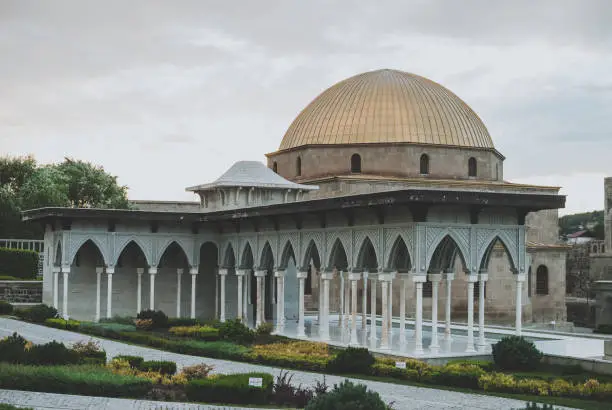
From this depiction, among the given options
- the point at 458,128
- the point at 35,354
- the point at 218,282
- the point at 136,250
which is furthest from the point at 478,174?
the point at 35,354

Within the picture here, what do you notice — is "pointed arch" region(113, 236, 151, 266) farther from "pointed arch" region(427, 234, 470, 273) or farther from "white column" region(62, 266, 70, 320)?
"pointed arch" region(427, 234, 470, 273)

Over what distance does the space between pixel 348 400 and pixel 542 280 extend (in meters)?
41.1

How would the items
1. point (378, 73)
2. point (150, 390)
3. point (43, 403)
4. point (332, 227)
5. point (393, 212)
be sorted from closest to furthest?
point (43, 403)
point (150, 390)
point (393, 212)
point (332, 227)
point (378, 73)

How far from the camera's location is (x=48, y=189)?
55.7 m

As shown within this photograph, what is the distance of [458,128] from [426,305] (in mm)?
9324

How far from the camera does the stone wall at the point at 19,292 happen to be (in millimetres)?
44656

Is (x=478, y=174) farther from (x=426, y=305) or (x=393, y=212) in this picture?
(x=393, y=212)

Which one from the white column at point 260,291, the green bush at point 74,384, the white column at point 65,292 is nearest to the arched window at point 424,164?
the white column at point 260,291

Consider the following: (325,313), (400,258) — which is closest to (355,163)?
(400,258)

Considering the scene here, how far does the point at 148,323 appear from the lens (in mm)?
→ 35031

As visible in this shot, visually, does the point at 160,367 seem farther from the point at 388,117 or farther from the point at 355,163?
the point at 388,117

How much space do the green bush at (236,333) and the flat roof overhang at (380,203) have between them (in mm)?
4558

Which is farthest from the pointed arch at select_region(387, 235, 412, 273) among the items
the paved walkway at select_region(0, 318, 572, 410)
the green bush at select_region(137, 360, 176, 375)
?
the green bush at select_region(137, 360, 176, 375)

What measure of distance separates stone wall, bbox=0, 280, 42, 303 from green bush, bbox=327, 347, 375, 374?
2383 centimetres
